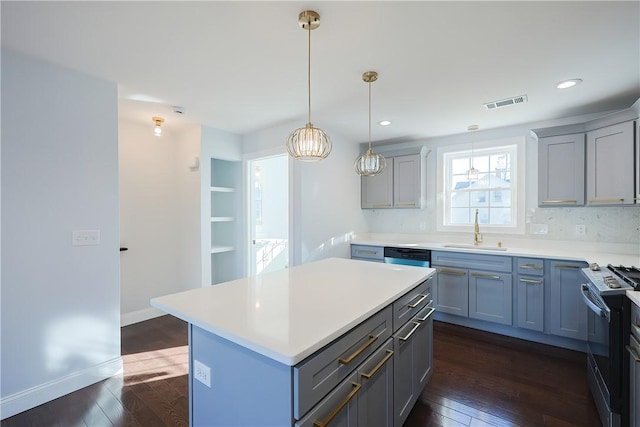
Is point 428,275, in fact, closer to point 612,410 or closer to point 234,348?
point 612,410

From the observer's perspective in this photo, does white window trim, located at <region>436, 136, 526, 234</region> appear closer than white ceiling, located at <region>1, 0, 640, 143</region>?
No

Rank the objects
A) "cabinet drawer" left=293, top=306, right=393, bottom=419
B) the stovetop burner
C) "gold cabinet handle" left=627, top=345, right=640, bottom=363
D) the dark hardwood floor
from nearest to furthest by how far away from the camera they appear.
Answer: "cabinet drawer" left=293, top=306, right=393, bottom=419, "gold cabinet handle" left=627, top=345, right=640, bottom=363, the stovetop burner, the dark hardwood floor

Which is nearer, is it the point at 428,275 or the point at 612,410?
the point at 612,410

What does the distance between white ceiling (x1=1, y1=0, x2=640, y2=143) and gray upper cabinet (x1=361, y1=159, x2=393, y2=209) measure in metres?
1.36

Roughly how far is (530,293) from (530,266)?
0.91ft

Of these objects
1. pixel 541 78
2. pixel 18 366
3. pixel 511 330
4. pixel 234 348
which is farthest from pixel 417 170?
pixel 18 366

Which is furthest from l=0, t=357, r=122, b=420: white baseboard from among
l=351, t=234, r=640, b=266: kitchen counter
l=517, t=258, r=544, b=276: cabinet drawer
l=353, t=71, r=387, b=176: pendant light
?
l=517, t=258, r=544, b=276: cabinet drawer

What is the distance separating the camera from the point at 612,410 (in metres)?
1.64

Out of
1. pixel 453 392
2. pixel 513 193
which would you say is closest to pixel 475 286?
pixel 513 193

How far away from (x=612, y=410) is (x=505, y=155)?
2843 mm

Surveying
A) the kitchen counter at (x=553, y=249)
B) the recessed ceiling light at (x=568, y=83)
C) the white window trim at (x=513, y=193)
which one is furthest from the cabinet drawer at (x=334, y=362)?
the white window trim at (x=513, y=193)

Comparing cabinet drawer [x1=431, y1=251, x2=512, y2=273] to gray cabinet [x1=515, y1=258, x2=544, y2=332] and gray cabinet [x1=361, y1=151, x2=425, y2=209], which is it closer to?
gray cabinet [x1=515, y1=258, x2=544, y2=332]

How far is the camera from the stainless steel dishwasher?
11.8 ft

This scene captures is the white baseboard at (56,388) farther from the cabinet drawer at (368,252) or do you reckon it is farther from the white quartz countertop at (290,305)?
the cabinet drawer at (368,252)
